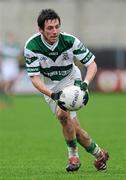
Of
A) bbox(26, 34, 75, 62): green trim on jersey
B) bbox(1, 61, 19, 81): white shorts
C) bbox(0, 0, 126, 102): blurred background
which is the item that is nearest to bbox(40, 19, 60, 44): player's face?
bbox(26, 34, 75, 62): green trim on jersey

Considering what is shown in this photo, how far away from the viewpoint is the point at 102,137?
52.1 feet

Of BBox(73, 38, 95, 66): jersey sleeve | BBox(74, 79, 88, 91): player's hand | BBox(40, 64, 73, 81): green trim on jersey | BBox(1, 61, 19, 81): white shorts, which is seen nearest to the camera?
BBox(74, 79, 88, 91): player's hand

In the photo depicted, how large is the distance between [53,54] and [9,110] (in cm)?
1417

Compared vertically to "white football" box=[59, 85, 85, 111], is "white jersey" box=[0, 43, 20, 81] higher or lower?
lower

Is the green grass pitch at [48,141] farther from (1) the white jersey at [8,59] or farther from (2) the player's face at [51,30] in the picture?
(2) the player's face at [51,30]

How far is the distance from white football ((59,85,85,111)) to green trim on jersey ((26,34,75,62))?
2.08 feet

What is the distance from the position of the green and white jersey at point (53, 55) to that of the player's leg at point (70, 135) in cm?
48

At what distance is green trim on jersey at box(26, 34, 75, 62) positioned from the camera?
10.2m

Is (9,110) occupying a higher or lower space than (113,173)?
lower

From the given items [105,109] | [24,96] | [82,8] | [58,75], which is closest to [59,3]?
[82,8]

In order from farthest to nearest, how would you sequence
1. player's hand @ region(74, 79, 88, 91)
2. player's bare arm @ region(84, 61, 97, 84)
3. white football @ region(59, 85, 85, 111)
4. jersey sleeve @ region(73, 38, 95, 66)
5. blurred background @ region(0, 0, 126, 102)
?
blurred background @ region(0, 0, 126, 102) < jersey sleeve @ region(73, 38, 95, 66) < player's bare arm @ region(84, 61, 97, 84) < player's hand @ region(74, 79, 88, 91) < white football @ region(59, 85, 85, 111)

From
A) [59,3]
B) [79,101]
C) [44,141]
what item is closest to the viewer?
[79,101]

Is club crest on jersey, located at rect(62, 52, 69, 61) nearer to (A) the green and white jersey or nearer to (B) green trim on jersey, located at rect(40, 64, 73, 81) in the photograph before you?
(A) the green and white jersey

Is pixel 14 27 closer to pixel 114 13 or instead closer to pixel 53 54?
pixel 114 13
